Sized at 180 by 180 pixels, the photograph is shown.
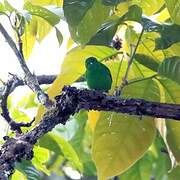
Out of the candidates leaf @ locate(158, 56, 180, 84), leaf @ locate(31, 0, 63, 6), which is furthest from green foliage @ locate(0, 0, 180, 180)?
leaf @ locate(31, 0, 63, 6)

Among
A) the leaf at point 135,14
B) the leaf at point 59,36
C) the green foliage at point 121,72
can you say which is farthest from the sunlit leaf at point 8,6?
the leaf at point 135,14

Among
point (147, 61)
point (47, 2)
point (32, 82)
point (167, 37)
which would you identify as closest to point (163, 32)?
point (167, 37)

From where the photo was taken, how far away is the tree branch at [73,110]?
73cm

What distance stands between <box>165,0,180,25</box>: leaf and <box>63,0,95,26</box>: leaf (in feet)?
0.48

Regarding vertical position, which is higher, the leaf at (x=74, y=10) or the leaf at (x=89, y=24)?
the leaf at (x=74, y=10)

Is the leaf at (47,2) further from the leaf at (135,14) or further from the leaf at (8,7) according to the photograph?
the leaf at (135,14)

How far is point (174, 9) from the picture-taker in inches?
35.4

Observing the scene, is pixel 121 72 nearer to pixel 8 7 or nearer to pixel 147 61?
pixel 147 61

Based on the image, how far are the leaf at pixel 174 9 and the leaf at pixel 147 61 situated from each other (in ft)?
0.32

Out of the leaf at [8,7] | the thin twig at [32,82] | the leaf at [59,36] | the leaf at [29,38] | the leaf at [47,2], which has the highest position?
the leaf at [8,7]

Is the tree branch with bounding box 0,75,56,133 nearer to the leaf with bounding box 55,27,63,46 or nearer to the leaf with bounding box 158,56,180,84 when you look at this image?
the leaf with bounding box 55,27,63,46

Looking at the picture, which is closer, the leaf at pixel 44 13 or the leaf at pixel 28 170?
the leaf at pixel 44 13

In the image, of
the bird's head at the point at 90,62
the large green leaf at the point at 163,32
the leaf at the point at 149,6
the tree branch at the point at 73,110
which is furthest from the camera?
the leaf at the point at 149,6

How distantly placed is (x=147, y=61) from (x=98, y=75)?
4.2 inches
